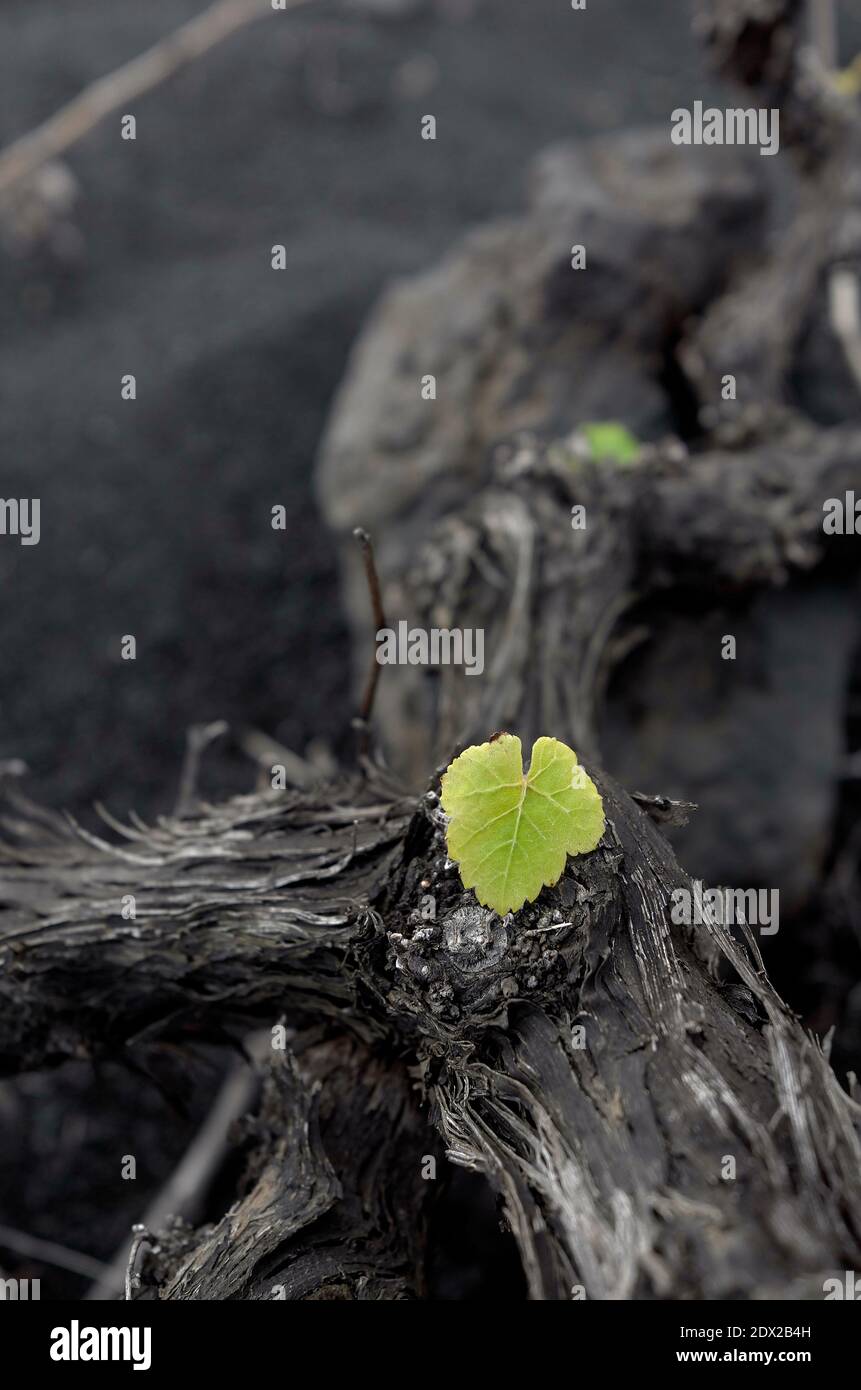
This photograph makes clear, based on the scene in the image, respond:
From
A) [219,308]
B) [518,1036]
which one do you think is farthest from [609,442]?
[219,308]

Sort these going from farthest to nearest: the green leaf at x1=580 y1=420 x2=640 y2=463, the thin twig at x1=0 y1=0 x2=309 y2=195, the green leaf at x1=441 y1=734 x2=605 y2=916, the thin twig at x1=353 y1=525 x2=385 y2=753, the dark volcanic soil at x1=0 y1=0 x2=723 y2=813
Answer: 1. the thin twig at x1=0 y1=0 x2=309 y2=195
2. the dark volcanic soil at x1=0 y1=0 x2=723 y2=813
3. the green leaf at x1=580 y1=420 x2=640 y2=463
4. the thin twig at x1=353 y1=525 x2=385 y2=753
5. the green leaf at x1=441 y1=734 x2=605 y2=916

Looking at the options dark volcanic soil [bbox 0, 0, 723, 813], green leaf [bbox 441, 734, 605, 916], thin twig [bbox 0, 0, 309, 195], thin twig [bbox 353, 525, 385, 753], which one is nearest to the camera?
green leaf [bbox 441, 734, 605, 916]

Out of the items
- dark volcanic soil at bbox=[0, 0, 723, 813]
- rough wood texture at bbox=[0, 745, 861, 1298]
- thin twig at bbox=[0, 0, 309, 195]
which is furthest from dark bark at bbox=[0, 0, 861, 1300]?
thin twig at bbox=[0, 0, 309, 195]

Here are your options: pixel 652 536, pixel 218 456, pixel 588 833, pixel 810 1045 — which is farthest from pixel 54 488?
pixel 810 1045

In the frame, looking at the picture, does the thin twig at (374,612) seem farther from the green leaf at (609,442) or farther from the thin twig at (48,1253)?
the thin twig at (48,1253)

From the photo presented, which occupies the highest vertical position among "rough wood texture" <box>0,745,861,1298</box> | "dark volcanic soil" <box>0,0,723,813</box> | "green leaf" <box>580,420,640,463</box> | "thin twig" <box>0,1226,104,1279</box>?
"dark volcanic soil" <box>0,0,723,813</box>

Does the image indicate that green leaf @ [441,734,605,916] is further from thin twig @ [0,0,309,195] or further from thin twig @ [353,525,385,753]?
thin twig @ [0,0,309,195]

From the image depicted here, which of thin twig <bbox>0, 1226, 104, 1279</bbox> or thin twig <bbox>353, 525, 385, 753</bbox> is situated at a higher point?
thin twig <bbox>353, 525, 385, 753</bbox>
